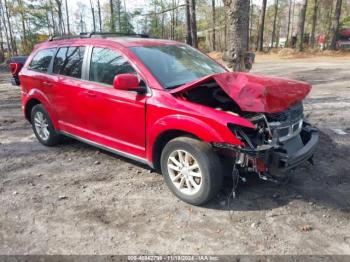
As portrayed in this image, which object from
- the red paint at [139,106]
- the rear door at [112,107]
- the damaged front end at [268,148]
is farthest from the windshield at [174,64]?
the damaged front end at [268,148]

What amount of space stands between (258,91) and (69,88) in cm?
284

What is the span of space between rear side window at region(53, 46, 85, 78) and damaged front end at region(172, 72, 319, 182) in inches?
73.2

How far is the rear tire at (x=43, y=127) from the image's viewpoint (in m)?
5.76

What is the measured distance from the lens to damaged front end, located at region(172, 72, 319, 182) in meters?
3.45

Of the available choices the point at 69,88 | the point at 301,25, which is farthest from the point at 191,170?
the point at 301,25

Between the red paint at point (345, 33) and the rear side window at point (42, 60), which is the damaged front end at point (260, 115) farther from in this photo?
the red paint at point (345, 33)

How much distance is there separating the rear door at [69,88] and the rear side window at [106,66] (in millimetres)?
271

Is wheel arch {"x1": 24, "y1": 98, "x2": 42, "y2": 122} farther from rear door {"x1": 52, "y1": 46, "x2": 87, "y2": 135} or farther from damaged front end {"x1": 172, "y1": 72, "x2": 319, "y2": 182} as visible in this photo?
damaged front end {"x1": 172, "y1": 72, "x2": 319, "y2": 182}

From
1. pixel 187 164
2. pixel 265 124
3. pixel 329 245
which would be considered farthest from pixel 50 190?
pixel 329 245

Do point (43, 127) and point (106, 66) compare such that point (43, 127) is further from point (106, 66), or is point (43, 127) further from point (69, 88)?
point (106, 66)

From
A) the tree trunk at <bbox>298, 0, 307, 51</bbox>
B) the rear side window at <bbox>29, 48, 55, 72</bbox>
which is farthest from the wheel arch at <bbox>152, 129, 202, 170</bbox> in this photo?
the tree trunk at <bbox>298, 0, 307, 51</bbox>

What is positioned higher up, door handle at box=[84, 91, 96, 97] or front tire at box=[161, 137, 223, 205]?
door handle at box=[84, 91, 96, 97]

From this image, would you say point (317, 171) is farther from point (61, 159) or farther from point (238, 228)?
point (61, 159)

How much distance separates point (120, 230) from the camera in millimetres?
3416
